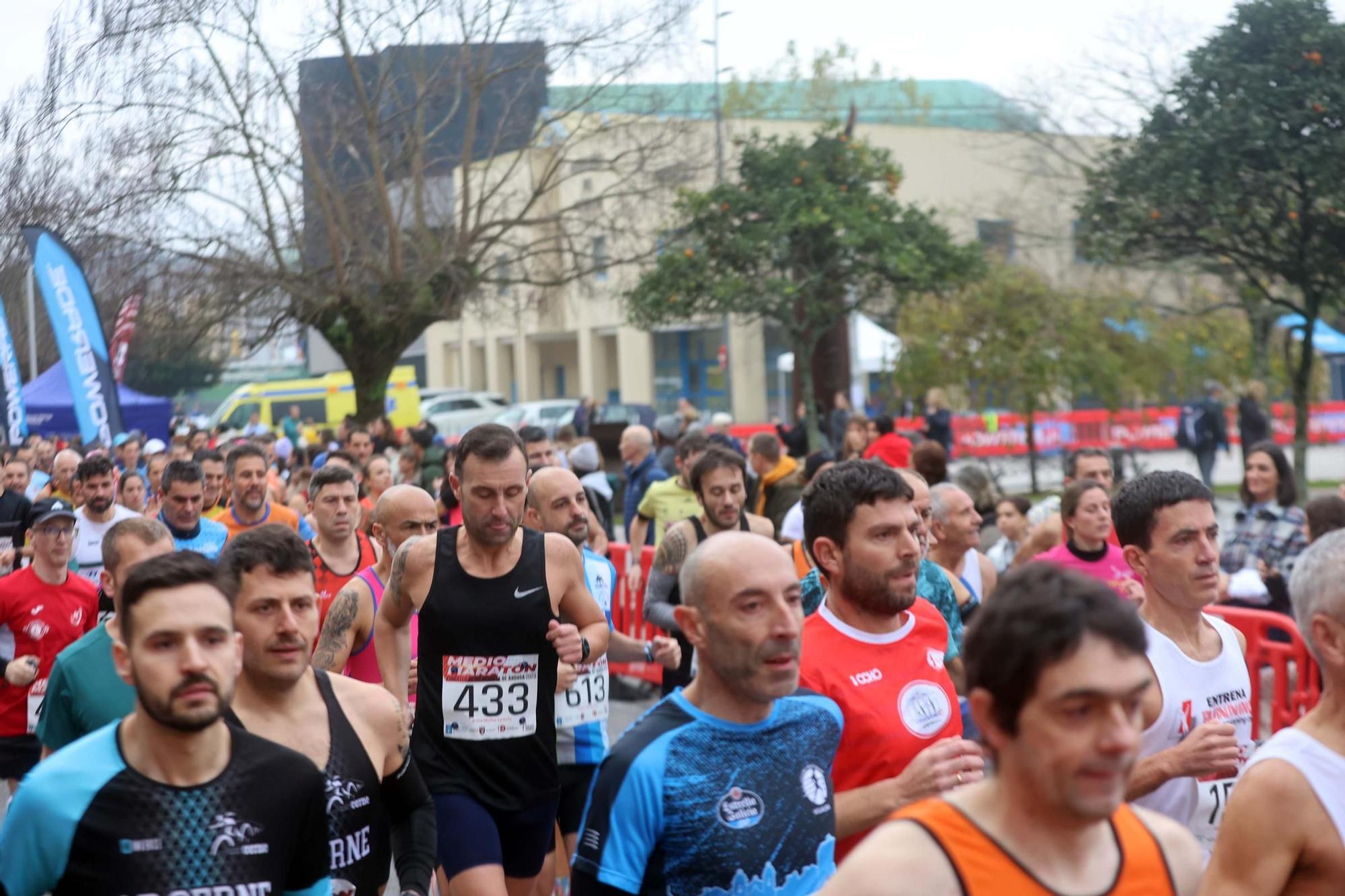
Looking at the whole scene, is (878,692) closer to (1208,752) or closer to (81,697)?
(1208,752)

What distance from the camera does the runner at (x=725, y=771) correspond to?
123 inches

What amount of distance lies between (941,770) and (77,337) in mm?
15190

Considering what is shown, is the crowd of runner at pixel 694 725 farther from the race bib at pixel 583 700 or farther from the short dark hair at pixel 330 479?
the short dark hair at pixel 330 479

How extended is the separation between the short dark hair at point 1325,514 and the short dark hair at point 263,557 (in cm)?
554

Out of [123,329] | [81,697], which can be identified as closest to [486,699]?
[81,697]

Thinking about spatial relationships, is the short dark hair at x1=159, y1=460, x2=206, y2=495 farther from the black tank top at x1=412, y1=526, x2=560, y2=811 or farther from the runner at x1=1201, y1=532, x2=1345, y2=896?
the runner at x1=1201, y1=532, x2=1345, y2=896

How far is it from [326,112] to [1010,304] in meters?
10.8

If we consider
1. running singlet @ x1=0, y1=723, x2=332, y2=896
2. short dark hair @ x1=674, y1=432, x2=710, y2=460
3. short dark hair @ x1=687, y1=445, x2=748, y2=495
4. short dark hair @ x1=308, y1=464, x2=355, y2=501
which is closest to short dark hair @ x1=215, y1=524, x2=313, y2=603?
running singlet @ x1=0, y1=723, x2=332, y2=896

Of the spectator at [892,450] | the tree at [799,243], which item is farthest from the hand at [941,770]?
the tree at [799,243]

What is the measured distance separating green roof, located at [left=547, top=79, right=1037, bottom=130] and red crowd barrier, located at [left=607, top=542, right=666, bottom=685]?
12.9m

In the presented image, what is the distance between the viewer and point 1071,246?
39312 mm

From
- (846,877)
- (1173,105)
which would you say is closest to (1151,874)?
(846,877)

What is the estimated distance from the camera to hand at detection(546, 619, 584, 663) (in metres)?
5.12

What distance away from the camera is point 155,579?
3.05 metres
